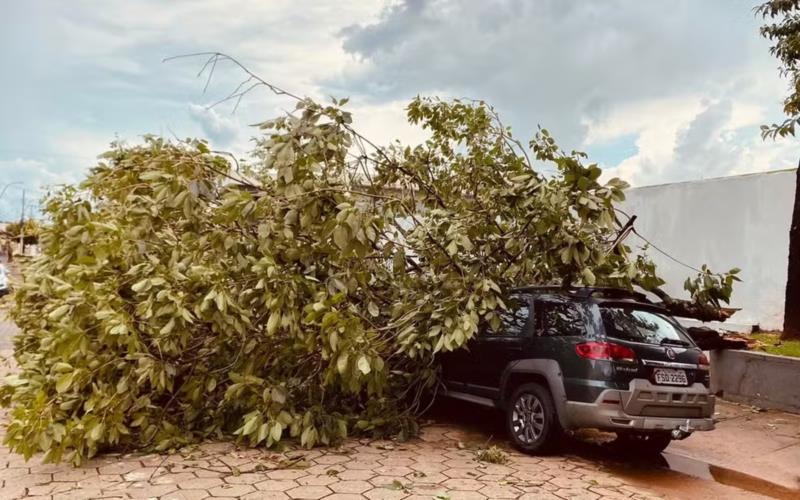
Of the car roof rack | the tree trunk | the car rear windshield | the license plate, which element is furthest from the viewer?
the tree trunk

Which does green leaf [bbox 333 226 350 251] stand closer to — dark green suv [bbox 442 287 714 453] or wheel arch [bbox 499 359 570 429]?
dark green suv [bbox 442 287 714 453]

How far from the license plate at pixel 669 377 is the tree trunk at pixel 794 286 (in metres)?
5.71

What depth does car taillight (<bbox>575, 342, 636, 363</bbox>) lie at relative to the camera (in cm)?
605

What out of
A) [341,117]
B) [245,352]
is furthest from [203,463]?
[341,117]

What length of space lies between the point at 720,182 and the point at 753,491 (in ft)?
30.1

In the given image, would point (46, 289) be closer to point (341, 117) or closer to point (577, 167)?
point (341, 117)

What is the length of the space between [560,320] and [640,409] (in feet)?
3.90

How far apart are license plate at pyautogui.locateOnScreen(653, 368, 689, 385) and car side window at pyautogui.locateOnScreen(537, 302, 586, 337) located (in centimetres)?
82

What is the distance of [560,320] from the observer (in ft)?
21.8

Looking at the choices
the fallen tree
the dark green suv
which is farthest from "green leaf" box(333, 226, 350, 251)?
the dark green suv

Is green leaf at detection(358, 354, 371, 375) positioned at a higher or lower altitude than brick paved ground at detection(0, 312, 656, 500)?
higher

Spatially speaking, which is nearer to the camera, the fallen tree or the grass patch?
the fallen tree

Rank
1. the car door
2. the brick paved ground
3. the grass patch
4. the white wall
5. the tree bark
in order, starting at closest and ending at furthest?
the brick paved ground < the car door < the tree bark < the grass patch < the white wall

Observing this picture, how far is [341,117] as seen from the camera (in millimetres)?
6895
